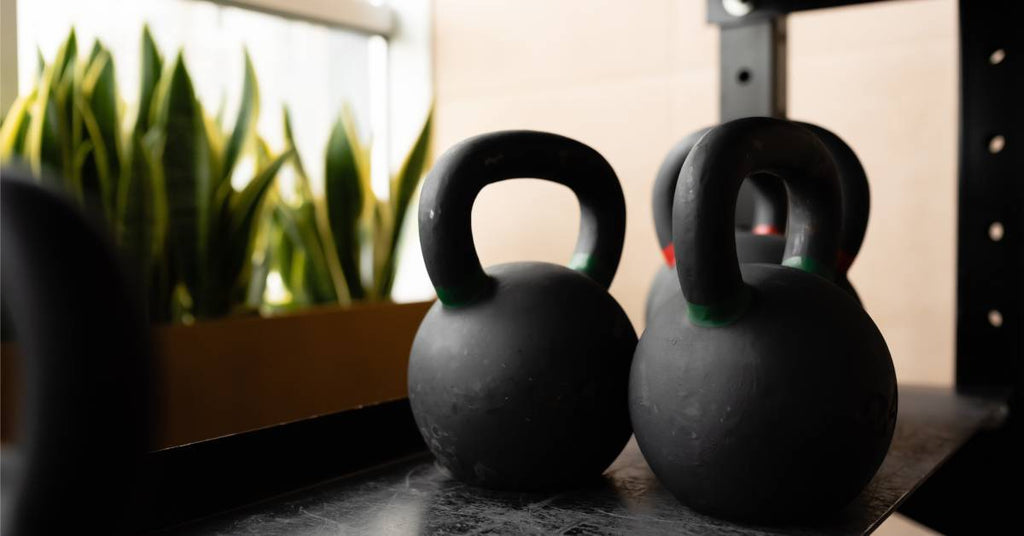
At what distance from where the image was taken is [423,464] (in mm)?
425

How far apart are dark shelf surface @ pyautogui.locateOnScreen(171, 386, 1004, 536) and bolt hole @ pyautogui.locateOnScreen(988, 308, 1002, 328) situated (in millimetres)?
306

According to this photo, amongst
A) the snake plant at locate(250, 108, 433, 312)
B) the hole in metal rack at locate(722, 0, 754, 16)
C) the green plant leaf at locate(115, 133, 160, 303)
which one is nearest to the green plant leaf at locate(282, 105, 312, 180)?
the snake plant at locate(250, 108, 433, 312)

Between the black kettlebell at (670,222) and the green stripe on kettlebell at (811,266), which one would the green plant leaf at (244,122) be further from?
the green stripe on kettlebell at (811,266)

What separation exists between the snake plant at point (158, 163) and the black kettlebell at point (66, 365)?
1009 mm

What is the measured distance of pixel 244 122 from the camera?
1.29m

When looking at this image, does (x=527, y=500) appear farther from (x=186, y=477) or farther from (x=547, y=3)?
(x=547, y=3)

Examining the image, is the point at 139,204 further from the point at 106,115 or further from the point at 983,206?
the point at 983,206

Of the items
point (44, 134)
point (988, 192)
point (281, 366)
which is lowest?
point (281, 366)

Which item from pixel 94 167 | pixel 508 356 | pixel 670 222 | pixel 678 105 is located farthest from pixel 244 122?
pixel 508 356

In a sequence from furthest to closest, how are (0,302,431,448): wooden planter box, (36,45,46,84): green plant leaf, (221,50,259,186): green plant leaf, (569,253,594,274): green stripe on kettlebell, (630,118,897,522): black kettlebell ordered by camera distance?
(221,50,259,186): green plant leaf, (36,45,46,84): green plant leaf, (0,302,431,448): wooden planter box, (569,253,594,274): green stripe on kettlebell, (630,118,897,522): black kettlebell

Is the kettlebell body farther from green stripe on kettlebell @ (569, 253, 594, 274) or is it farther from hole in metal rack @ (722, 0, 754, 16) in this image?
hole in metal rack @ (722, 0, 754, 16)

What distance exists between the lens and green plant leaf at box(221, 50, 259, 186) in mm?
1265

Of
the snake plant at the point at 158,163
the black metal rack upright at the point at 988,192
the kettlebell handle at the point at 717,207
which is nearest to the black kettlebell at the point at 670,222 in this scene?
the kettlebell handle at the point at 717,207

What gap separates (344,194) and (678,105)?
1.92 ft
